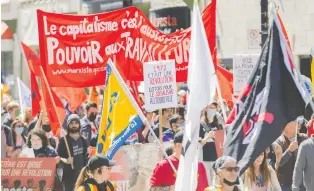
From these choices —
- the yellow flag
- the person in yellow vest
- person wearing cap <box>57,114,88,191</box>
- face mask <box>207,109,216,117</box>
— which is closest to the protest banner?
person wearing cap <box>57,114,88,191</box>

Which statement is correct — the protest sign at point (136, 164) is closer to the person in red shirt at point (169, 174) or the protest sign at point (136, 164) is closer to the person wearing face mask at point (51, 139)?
the person wearing face mask at point (51, 139)

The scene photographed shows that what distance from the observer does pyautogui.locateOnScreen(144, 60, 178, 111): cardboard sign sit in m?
13.6

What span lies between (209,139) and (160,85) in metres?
1.28

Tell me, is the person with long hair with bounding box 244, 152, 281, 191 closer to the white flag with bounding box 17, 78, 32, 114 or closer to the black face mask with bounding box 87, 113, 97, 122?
the black face mask with bounding box 87, 113, 97, 122

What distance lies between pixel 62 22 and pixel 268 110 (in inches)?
262

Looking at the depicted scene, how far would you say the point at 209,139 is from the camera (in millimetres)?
12875

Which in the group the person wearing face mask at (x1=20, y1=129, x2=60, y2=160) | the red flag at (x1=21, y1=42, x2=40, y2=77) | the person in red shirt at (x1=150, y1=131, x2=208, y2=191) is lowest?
the person wearing face mask at (x1=20, y1=129, x2=60, y2=160)

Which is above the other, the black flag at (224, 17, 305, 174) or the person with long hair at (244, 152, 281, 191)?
the black flag at (224, 17, 305, 174)

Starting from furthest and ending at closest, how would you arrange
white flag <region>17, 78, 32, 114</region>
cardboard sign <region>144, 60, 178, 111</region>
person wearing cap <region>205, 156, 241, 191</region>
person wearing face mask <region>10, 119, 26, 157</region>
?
white flag <region>17, 78, 32, 114</region> → person wearing face mask <region>10, 119, 26, 157</region> → cardboard sign <region>144, 60, 178, 111</region> → person wearing cap <region>205, 156, 241, 191</region>

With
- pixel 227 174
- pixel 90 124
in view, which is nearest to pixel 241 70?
pixel 90 124

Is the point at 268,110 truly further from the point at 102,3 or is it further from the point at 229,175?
the point at 102,3

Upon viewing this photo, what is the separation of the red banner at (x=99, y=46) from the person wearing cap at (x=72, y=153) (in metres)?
1.63

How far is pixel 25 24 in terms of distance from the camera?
41.9 m

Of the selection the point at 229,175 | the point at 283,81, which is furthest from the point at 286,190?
the point at 229,175
